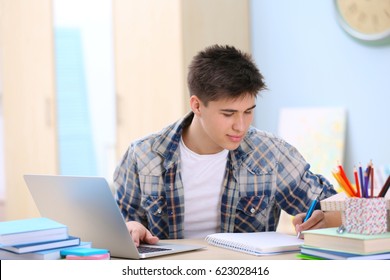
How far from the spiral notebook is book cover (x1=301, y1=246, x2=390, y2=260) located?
0.39 feet

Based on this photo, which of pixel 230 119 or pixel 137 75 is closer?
pixel 230 119

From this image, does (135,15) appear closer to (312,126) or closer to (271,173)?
(312,126)

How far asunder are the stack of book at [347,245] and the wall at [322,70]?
1762 millimetres

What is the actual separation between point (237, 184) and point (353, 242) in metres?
0.81

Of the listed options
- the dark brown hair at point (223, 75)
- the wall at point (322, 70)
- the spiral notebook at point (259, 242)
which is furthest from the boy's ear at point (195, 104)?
the wall at point (322, 70)

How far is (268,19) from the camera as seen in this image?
371 centimetres

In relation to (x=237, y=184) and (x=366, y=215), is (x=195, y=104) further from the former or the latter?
(x=366, y=215)

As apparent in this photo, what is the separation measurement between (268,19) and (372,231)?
252cm

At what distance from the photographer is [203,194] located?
6.99ft

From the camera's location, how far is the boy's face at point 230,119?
1.98 meters

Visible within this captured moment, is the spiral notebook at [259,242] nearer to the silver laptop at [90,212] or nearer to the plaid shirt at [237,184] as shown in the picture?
the silver laptop at [90,212]

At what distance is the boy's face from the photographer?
1.98 metres

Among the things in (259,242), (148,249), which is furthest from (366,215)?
(148,249)
